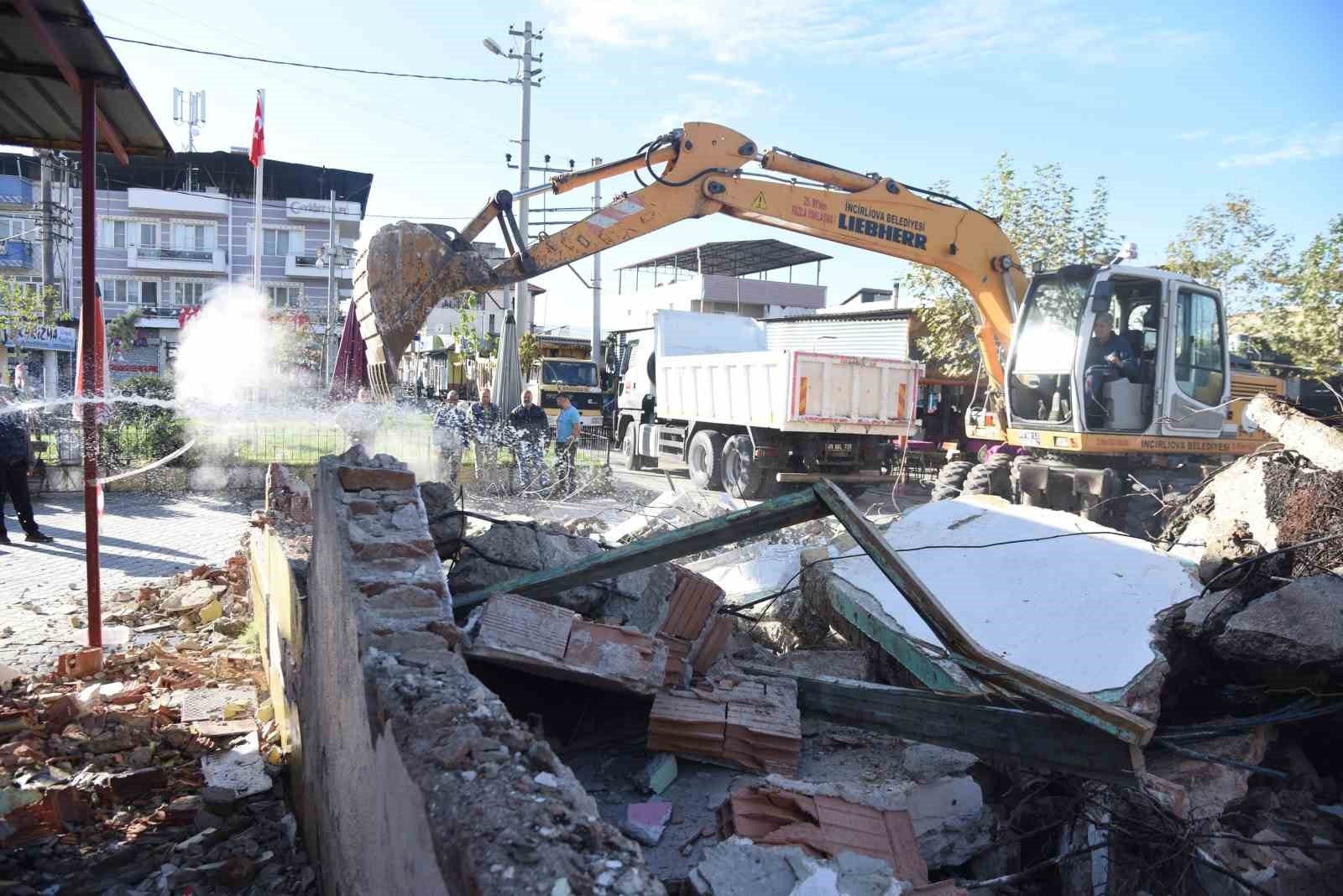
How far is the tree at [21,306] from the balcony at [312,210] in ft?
88.0

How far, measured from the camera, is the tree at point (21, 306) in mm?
17703

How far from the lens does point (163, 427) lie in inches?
491

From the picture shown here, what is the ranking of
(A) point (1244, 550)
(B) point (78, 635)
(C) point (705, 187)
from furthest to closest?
1. (C) point (705, 187)
2. (B) point (78, 635)
3. (A) point (1244, 550)

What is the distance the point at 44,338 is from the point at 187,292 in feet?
118

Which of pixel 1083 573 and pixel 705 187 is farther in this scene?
pixel 705 187

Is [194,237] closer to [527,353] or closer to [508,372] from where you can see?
[527,353]

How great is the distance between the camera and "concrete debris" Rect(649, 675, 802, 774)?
10.7 ft

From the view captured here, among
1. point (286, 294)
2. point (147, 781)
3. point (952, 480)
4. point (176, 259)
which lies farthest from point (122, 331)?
point (147, 781)

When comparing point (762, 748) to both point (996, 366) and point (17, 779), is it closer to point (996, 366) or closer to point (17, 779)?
point (17, 779)

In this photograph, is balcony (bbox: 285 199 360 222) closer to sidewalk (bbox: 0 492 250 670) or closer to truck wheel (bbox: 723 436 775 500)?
sidewalk (bbox: 0 492 250 670)

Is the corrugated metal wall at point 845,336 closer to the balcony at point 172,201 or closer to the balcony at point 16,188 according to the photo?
the balcony at point 172,201

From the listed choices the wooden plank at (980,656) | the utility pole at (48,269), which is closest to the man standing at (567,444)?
the utility pole at (48,269)

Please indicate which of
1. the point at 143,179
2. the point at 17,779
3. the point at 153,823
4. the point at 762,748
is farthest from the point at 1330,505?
the point at 143,179

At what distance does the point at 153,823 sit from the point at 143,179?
52.5 meters
